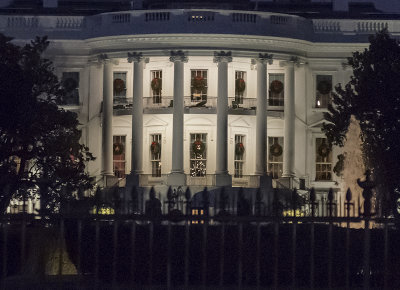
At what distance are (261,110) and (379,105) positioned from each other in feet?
34.7

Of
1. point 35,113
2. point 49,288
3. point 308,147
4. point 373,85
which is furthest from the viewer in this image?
point 308,147

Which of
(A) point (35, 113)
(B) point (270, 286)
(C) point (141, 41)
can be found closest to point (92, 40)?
(C) point (141, 41)

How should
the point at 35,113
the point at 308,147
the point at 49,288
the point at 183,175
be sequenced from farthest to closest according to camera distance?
the point at 308,147
the point at 183,175
the point at 35,113
the point at 49,288

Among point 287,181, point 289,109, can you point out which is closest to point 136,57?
point 289,109

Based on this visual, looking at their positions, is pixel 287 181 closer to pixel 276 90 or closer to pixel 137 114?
pixel 276 90

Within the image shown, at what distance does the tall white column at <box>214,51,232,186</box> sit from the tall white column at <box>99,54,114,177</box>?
579 cm

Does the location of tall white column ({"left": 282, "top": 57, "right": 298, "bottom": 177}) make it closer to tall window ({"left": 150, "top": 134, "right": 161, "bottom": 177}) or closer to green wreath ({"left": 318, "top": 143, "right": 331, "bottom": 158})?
green wreath ({"left": 318, "top": 143, "right": 331, "bottom": 158})

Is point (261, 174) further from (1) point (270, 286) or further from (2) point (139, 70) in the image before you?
(1) point (270, 286)

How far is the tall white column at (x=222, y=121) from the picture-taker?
82500 mm

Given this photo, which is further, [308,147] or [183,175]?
[308,147]

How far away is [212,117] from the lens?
3349 inches

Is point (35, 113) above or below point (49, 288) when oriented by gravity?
above

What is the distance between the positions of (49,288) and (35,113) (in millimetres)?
18880

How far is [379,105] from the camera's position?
75.1m
